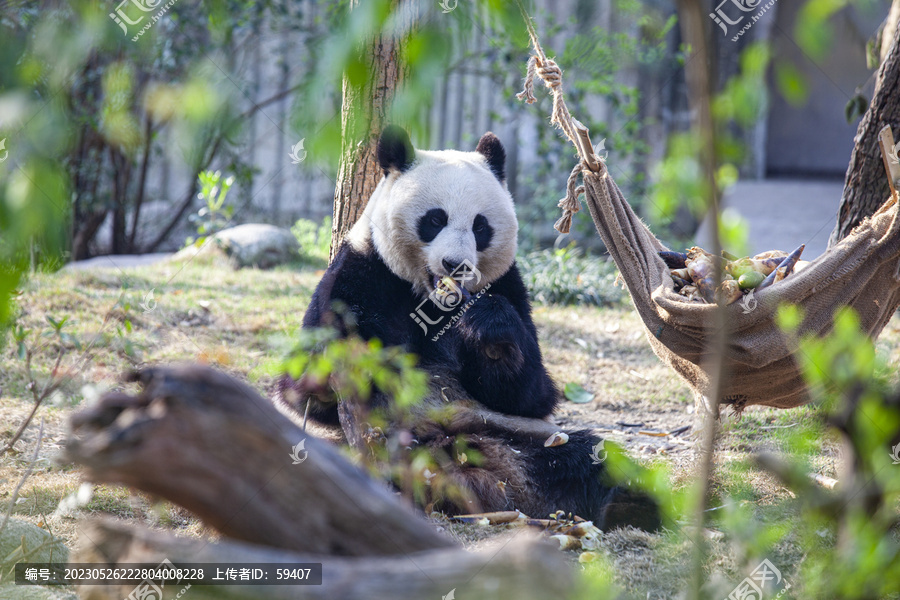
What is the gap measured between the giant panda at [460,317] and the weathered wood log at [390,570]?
2031 mm

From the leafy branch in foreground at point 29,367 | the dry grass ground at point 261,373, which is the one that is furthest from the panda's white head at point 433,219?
the leafy branch in foreground at point 29,367

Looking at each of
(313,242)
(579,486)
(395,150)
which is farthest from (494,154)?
(313,242)

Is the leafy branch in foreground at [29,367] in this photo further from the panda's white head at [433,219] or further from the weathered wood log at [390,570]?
the weathered wood log at [390,570]

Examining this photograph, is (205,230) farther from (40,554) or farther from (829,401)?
(829,401)

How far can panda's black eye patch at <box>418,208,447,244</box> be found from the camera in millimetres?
3730

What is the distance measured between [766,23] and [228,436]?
38.6 ft

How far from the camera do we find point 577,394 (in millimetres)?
5297

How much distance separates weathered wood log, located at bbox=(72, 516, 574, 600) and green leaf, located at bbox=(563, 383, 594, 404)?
3905 millimetres

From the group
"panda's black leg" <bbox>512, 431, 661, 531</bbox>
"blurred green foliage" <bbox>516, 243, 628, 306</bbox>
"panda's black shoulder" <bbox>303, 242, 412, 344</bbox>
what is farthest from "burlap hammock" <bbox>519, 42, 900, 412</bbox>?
"blurred green foliage" <bbox>516, 243, 628, 306</bbox>

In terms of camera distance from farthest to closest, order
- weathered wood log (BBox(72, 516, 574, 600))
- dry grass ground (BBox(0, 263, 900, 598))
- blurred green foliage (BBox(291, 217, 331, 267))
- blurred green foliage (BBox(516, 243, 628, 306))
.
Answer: blurred green foliage (BBox(291, 217, 331, 267)), blurred green foliage (BBox(516, 243, 628, 306)), dry grass ground (BBox(0, 263, 900, 598)), weathered wood log (BBox(72, 516, 574, 600))

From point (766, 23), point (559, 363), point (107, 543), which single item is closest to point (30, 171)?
point (107, 543)

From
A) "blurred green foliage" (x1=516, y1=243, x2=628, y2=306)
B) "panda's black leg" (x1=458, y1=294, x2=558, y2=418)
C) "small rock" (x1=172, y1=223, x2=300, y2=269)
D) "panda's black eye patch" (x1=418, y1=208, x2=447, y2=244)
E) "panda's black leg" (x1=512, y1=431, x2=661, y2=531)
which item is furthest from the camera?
"small rock" (x1=172, y1=223, x2=300, y2=269)

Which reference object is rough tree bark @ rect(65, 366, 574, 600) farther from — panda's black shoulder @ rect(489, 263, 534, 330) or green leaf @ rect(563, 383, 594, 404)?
green leaf @ rect(563, 383, 594, 404)

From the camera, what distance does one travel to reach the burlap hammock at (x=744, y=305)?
3.35 meters
